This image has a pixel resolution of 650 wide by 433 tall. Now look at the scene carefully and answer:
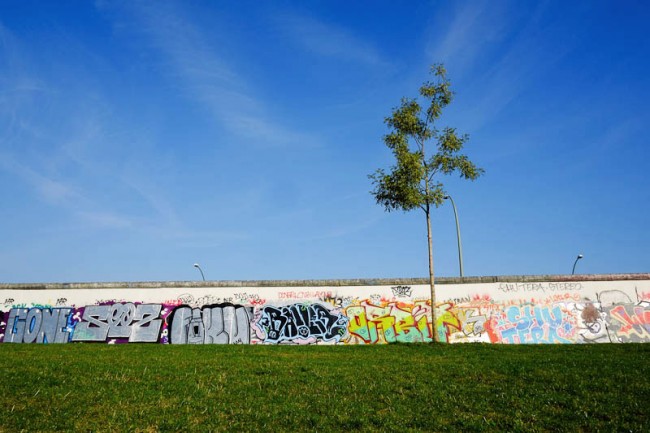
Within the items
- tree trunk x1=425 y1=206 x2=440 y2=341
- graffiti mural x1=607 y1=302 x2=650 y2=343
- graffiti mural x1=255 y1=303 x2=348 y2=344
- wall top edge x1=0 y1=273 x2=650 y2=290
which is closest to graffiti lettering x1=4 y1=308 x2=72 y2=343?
wall top edge x1=0 y1=273 x2=650 y2=290

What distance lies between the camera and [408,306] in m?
26.8

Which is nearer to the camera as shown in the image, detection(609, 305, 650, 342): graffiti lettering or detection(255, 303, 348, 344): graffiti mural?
detection(609, 305, 650, 342): graffiti lettering

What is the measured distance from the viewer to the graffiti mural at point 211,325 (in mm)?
26938

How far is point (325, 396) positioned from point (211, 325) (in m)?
18.8

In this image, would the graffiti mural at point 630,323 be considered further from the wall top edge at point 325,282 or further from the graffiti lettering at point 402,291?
the graffiti lettering at point 402,291

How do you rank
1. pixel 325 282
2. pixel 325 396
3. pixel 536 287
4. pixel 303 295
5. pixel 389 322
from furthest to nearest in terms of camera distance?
1. pixel 325 282
2. pixel 303 295
3. pixel 389 322
4. pixel 536 287
5. pixel 325 396

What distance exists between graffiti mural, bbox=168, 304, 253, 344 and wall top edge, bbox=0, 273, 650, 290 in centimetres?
159

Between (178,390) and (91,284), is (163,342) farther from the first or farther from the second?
(178,390)

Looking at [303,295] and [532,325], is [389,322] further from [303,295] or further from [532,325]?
[532,325]

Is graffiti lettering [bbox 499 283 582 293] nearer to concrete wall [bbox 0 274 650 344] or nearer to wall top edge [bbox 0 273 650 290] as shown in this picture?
concrete wall [bbox 0 274 650 344]

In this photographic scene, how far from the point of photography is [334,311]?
27.1 meters

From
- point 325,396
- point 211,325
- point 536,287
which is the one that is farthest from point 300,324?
point 325,396

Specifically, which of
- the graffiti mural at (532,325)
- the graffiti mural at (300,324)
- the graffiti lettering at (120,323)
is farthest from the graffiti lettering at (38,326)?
the graffiti mural at (532,325)

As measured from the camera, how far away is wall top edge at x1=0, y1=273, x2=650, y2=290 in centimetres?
2652
